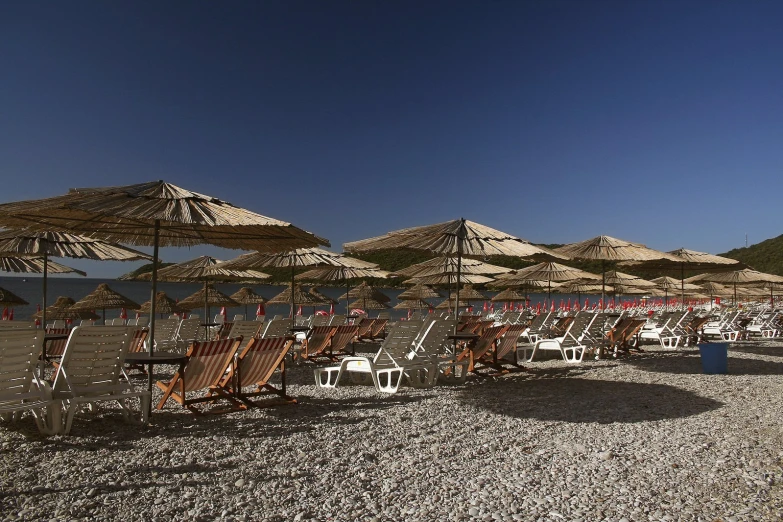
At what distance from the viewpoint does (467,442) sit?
450 centimetres

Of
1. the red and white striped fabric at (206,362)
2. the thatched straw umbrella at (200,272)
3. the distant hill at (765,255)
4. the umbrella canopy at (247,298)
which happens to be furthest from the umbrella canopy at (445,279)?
the distant hill at (765,255)

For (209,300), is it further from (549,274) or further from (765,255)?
(765,255)

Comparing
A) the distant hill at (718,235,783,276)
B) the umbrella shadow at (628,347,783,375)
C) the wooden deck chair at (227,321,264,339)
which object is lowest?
the umbrella shadow at (628,347,783,375)

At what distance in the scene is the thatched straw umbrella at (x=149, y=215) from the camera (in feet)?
16.1

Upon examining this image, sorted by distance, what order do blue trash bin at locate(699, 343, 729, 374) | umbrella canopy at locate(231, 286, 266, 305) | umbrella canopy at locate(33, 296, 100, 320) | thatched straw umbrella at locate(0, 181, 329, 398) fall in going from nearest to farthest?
thatched straw umbrella at locate(0, 181, 329, 398)
blue trash bin at locate(699, 343, 729, 374)
umbrella canopy at locate(33, 296, 100, 320)
umbrella canopy at locate(231, 286, 266, 305)

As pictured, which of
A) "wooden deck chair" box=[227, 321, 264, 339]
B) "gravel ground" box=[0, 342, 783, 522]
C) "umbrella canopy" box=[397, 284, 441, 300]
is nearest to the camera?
"gravel ground" box=[0, 342, 783, 522]

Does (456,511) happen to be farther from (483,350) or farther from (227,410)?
(483,350)

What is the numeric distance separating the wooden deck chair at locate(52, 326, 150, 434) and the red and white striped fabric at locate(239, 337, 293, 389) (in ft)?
3.65

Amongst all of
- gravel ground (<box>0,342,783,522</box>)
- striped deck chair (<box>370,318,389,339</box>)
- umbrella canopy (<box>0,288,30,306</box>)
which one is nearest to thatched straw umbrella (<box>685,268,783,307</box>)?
striped deck chair (<box>370,318,389,339</box>)

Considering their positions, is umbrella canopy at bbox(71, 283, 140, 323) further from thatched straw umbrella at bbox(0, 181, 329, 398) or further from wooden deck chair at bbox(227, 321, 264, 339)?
thatched straw umbrella at bbox(0, 181, 329, 398)

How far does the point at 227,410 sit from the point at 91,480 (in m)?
2.16

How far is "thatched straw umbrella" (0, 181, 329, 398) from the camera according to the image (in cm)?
490

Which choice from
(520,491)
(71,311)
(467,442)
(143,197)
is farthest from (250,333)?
(71,311)

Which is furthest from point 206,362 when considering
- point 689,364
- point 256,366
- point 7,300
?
point 689,364
